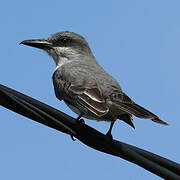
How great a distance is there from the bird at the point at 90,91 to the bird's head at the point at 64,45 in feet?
0.07

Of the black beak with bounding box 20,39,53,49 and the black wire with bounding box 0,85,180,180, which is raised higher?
the black beak with bounding box 20,39,53,49

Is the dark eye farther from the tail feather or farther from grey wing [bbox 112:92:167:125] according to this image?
the tail feather

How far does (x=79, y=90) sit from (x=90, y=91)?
250mm

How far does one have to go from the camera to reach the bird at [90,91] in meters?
6.16

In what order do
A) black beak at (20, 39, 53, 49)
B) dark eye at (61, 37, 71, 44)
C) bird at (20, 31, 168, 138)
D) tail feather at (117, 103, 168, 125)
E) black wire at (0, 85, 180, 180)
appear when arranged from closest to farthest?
black wire at (0, 85, 180, 180) → tail feather at (117, 103, 168, 125) → bird at (20, 31, 168, 138) → black beak at (20, 39, 53, 49) → dark eye at (61, 37, 71, 44)

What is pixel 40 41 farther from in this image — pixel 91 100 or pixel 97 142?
pixel 97 142

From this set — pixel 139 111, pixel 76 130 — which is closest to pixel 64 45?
pixel 139 111

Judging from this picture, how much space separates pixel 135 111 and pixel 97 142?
126 centimetres

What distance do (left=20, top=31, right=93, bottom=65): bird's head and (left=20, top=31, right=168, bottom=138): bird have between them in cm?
2

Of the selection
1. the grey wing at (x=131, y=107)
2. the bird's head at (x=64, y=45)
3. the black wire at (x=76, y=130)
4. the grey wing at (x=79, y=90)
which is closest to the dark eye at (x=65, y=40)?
the bird's head at (x=64, y=45)

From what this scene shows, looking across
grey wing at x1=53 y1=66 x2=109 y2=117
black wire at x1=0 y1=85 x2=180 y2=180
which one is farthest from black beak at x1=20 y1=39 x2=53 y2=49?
black wire at x1=0 y1=85 x2=180 y2=180

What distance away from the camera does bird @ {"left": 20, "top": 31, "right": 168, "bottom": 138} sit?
616cm

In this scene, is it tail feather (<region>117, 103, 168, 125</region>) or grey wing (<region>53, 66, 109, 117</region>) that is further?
grey wing (<region>53, 66, 109, 117</region>)

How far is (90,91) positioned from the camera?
21.4 ft
